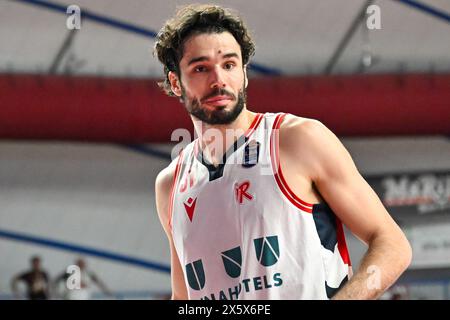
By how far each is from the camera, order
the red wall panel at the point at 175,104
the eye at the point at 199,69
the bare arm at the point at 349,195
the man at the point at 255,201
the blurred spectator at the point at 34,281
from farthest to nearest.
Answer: the red wall panel at the point at 175,104 < the blurred spectator at the point at 34,281 < the eye at the point at 199,69 < the man at the point at 255,201 < the bare arm at the point at 349,195

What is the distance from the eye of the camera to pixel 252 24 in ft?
37.0

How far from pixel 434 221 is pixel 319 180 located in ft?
28.3

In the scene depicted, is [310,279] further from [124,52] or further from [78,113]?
[124,52]

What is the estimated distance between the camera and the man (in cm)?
249

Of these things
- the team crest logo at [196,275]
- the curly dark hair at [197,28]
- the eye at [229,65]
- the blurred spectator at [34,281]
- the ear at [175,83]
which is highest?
the blurred spectator at [34,281]

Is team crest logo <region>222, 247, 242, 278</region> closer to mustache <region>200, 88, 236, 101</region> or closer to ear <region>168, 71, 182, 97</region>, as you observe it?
mustache <region>200, 88, 236, 101</region>

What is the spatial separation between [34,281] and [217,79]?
24.8ft

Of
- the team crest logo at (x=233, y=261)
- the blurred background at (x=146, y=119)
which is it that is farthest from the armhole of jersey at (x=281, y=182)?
the blurred background at (x=146, y=119)

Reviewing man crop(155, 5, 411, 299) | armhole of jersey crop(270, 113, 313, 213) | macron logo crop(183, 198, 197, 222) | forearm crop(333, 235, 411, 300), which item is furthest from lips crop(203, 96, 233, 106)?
forearm crop(333, 235, 411, 300)

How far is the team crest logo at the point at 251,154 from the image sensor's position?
8.84 feet

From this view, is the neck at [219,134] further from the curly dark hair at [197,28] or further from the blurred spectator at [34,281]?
the blurred spectator at [34,281]

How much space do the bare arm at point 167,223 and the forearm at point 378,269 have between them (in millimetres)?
794

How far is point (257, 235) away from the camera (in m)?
2.53
